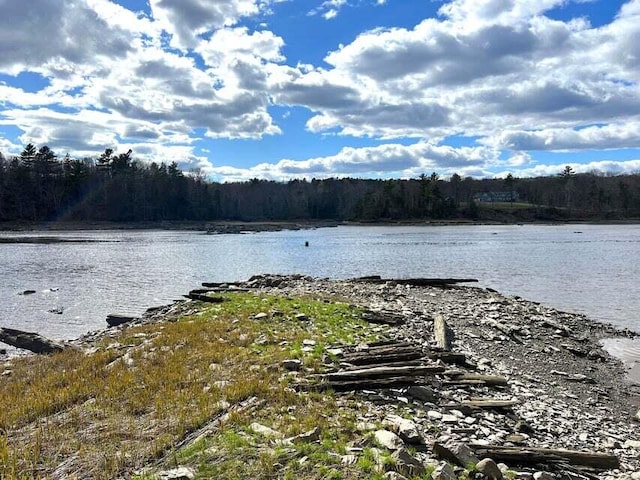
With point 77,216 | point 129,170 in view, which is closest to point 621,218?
point 129,170

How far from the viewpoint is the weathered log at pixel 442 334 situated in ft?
48.3

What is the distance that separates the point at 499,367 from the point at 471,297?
47.6 ft

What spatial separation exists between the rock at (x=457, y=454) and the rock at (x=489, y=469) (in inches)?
7.1

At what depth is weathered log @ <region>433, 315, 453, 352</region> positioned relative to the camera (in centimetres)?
1471

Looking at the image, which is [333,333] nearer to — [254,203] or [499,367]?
[499,367]

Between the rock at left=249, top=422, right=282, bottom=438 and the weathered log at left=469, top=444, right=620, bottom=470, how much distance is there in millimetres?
2967

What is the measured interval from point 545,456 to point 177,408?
6.04m

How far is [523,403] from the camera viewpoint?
1069 centimetres

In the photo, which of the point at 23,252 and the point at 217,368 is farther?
the point at 23,252

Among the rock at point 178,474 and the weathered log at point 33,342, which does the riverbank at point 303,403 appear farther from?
the weathered log at point 33,342

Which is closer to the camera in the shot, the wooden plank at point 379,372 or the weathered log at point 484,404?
the weathered log at point 484,404

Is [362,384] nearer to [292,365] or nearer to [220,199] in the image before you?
[292,365]

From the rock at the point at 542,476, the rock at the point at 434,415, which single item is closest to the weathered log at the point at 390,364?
the rock at the point at 434,415

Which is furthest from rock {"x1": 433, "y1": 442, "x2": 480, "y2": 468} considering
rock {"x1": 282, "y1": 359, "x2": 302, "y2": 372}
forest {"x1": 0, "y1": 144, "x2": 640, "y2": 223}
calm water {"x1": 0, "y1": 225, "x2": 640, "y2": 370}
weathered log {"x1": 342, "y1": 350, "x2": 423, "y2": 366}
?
forest {"x1": 0, "y1": 144, "x2": 640, "y2": 223}
